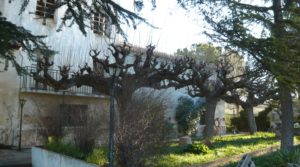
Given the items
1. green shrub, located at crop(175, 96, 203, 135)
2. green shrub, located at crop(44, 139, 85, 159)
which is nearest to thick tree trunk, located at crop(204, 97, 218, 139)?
green shrub, located at crop(175, 96, 203, 135)

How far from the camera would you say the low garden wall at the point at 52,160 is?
1242 cm

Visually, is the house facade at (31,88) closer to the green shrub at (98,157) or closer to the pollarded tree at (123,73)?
the pollarded tree at (123,73)

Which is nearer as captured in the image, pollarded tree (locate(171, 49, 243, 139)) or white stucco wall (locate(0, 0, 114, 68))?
pollarded tree (locate(171, 49, 243, 139))

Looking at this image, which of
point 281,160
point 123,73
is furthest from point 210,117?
point 281,160

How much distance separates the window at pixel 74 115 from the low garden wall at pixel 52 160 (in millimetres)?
1504

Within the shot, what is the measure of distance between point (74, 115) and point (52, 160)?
2.17 meters

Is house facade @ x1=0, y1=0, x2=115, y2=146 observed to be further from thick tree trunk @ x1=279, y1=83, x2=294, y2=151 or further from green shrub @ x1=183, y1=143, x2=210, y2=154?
thick tree trunk @ x1=279, y1=83, x2=294, y2=151

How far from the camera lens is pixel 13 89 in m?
22.3

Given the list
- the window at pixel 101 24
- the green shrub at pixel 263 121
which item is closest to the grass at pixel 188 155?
the window at pixel 101 24

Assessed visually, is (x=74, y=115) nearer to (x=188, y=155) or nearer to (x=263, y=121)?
(x=188, y=155)

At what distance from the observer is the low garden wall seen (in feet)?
40.8

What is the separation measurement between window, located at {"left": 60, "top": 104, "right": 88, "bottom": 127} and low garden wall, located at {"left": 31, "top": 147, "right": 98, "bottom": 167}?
150cm

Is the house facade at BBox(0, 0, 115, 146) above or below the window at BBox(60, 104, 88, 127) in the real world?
above

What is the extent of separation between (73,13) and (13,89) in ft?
49.0
